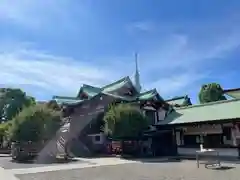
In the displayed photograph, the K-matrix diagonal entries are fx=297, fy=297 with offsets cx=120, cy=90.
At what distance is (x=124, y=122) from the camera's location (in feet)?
77.4

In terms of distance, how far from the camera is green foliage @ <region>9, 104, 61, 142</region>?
22328 millimetres

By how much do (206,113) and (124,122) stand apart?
678 centimetres

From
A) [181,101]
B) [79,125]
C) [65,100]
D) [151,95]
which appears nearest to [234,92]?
[151,95]

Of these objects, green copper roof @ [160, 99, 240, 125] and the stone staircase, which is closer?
green copper roof @ [160, 99, 240, 125]

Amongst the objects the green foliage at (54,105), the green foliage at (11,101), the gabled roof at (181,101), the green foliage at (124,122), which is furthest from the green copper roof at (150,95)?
the green foliage at (11,101)

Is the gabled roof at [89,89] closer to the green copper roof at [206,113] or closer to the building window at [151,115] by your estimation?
the building window at [151,115]

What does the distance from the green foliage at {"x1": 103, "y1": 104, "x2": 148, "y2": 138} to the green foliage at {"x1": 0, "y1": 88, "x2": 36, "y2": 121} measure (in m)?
21.5

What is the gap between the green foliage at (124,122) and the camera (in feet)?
77.3

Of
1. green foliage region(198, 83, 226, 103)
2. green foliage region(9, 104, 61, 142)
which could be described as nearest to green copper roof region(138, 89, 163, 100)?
green foliage region(9, 104, 61, 142)

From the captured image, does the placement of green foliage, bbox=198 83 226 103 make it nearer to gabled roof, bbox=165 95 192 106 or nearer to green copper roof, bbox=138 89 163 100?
gabled roof, bbox=165 95 192 106

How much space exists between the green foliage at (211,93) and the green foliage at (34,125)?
85.0ft

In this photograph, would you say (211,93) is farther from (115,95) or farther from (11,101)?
(11,101)

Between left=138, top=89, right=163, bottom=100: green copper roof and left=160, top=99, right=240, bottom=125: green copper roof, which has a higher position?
left=138, top=89, right=163, bottom=100: green copper roof

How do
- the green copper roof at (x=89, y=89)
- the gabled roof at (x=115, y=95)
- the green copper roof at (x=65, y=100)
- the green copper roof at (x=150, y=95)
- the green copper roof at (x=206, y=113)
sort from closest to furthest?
the green copper roof at (x=206, y=113) < the green copper roof at (x=150, y=95) < the gabled roof at (x=115, y=95) < the green copper roof at (x=65, y=100) < the green copper roof at (x=89, y=89)
